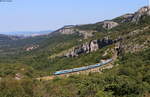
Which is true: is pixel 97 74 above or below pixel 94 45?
below

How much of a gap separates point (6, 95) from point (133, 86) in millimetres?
20252

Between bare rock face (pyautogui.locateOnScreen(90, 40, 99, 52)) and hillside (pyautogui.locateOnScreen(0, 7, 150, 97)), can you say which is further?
bare rock face (pyautogui.locateOnScreen(90, 40, 99, 52))

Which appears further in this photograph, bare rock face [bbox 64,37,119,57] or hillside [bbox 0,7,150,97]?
bare rock face [bbox 64,37,119,57]

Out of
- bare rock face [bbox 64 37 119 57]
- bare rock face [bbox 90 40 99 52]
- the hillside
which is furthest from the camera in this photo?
bare rock face [bbox 90 40 99 52]

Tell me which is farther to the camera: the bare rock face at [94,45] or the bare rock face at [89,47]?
the bare rock face at [94,45]

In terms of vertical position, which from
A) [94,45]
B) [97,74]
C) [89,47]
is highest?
[94,45]

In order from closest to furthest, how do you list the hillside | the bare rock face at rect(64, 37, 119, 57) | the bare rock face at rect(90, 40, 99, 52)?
the hillside
the bare rock face at rect(64, 37, 119, 57)
the bare rock face at rect(90, 40, 99, 52)

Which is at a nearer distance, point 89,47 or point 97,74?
point 97,74

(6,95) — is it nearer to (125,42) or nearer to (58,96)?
(58,96)

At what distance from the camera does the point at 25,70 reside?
79625mm

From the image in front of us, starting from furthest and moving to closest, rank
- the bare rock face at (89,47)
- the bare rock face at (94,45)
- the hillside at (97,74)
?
the bare rock face at (94,45), the bare rock face at (89,47), the hillside at (97,74)

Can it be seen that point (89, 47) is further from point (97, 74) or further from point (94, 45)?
point (97, 74)

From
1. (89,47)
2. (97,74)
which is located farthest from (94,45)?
(97,74)

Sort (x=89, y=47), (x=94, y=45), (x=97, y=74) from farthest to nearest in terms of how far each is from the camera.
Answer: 1. (x=89, y=47)
2. (x=94, y=45)
3. (x=97, y=74)
